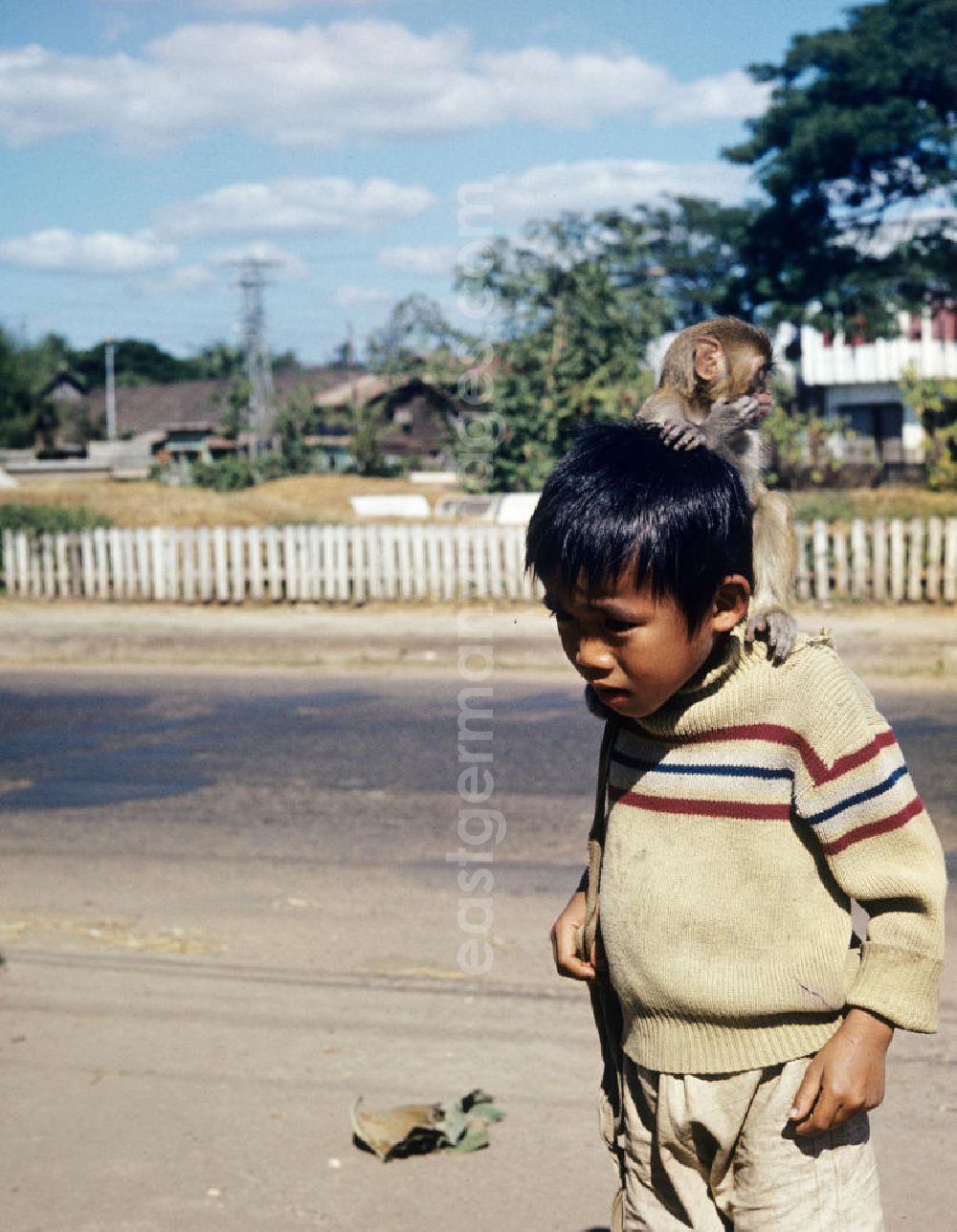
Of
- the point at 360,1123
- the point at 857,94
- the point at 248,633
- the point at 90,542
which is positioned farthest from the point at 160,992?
the point at 857,94

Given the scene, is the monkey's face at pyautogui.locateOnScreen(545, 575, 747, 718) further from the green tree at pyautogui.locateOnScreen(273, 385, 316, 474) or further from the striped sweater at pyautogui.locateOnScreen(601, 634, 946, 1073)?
the green tree at pyautogui.locateOnScreen(273, 385, 316, 474)

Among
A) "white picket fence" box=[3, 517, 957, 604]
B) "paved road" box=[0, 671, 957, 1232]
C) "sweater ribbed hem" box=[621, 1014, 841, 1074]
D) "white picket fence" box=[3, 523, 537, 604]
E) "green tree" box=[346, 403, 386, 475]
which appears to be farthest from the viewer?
"green tree" box=[346, 403, 386, 475]

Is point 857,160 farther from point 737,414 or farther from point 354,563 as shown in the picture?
point 737,414

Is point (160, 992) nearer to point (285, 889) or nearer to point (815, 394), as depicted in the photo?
point (285, 889)

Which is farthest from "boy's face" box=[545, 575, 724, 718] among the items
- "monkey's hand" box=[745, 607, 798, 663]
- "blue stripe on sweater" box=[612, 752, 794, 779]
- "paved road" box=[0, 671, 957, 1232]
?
"paved road" box=[0, 671, 957, 1232]

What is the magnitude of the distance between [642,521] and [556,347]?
21.2m

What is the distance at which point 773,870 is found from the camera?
1941 millimetres

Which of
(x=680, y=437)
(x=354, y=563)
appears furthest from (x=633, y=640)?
(x=354, y=563)

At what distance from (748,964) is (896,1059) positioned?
96.3 inches

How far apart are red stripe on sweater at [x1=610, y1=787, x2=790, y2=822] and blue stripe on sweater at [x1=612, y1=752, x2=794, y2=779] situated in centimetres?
3

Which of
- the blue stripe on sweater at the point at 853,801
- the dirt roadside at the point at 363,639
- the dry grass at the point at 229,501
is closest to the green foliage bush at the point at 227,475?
the dry grass at the point at 229,501

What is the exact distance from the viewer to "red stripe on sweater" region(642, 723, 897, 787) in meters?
1.90

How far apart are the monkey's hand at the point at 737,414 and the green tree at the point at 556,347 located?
18532 millimetres

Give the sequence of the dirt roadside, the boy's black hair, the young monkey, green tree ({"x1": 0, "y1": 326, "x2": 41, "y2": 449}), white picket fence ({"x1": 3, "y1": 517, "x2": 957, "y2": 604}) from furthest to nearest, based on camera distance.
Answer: green tree ({"x1": 0, "y1": 326, "x2": 41, "y2": 449}) < white picket fence ({"x1": 3, "y1": 517, "x2": 957, "y2": 604}) < the dirt roadside < the young monkey < the boy's black hair
